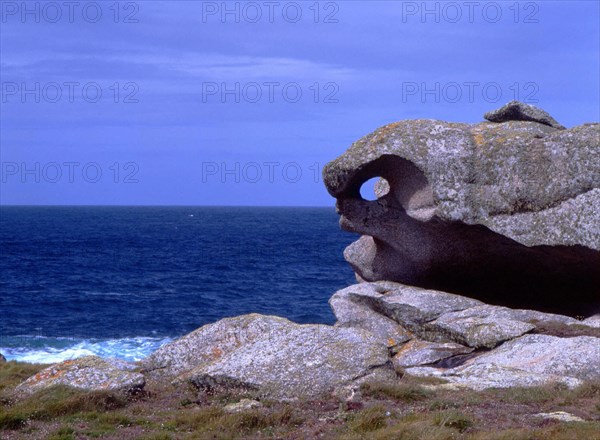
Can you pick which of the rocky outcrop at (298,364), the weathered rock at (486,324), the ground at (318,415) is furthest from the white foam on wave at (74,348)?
the ground at (318,415)

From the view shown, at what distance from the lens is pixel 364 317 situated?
23.1 metres

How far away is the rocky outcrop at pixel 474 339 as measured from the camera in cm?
1597

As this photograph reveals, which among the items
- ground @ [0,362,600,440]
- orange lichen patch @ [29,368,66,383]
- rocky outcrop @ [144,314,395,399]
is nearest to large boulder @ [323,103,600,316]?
rocky outcrop @ [144,314,395,399]

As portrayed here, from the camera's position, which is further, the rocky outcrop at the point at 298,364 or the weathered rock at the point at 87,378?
the weathered rock at the point at 87,378

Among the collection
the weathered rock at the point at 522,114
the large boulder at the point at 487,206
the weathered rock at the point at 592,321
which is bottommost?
the weathered rock at the point at 592,321

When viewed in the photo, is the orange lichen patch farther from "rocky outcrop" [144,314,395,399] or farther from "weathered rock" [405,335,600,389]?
"weathered rock" [405,335,600,389]

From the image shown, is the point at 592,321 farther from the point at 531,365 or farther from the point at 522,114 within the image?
the point at 522,114

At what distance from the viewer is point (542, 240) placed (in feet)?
70.9

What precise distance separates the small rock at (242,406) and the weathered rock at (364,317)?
8.89m

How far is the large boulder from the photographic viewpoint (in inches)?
862

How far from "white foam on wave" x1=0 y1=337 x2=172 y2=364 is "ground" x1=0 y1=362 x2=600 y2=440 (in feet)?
70.3

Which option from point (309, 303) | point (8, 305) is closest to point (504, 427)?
point (309, 303)

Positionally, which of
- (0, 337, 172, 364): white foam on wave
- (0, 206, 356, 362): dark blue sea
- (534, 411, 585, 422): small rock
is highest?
(534, 411, 585, 422): small rock

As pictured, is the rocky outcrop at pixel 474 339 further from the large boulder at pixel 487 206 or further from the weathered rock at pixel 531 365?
the large boulder at pixel 487 206
